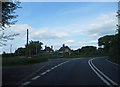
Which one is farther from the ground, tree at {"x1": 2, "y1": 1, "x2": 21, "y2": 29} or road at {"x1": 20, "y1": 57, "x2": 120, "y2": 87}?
tree at {"x1": 2, "y1": 1, "x2": 21, "y2": 29}

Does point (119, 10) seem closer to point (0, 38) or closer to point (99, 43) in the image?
point (0, 38)

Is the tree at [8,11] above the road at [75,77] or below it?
above

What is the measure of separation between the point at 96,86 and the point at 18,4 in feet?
21.9

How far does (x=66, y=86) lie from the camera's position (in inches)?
279

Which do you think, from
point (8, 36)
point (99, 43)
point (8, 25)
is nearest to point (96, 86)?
point (8, 36)

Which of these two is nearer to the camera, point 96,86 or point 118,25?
point 96,86

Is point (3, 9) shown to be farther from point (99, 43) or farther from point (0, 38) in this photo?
point (99, 43)

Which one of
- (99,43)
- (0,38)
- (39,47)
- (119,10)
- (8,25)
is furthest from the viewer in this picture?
(39,47)

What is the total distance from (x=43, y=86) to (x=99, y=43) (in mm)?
100774

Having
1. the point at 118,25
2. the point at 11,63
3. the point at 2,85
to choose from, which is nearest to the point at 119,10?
the point at 118,25

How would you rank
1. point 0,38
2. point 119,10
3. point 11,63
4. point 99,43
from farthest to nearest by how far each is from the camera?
point 99,43 → point 119,10 → point 11,63 → point 0,38

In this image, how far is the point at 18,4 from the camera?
10305mm

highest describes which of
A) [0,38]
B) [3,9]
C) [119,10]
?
[119,10]

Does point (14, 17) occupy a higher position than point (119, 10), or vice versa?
point (119, 10)
